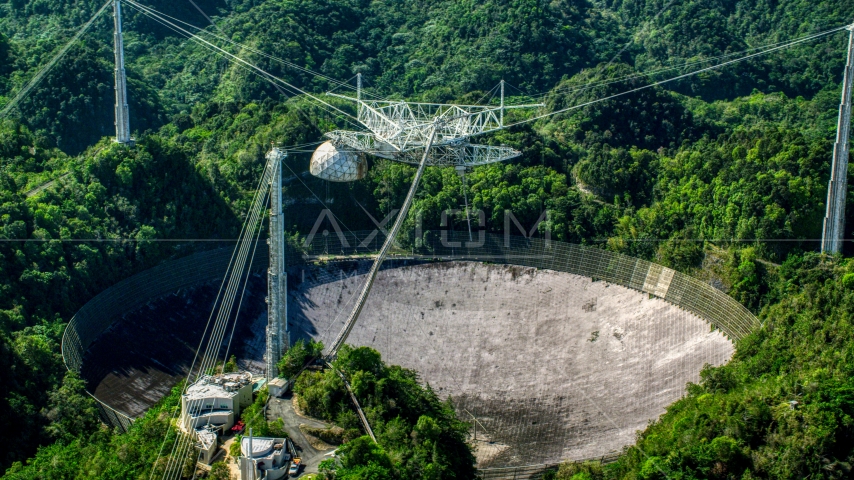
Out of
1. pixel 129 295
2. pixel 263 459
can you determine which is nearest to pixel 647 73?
pixel 129 295

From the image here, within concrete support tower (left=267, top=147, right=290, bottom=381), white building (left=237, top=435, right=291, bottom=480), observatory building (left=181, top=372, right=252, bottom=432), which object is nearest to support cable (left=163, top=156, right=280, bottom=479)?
concrete support tower (left=267, top=147, right=290, bottom=381)

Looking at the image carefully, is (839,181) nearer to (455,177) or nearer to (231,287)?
(455,177)

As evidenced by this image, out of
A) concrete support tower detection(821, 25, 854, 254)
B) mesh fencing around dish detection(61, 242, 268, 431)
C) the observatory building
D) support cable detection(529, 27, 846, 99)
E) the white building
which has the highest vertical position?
support cable detection(529, 27, 846, 99)

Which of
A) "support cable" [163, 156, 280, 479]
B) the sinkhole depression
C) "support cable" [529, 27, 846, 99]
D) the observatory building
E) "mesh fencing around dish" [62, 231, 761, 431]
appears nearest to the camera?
the observatory building

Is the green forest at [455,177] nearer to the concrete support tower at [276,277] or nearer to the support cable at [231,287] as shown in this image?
the concrete support tower at [276,277]

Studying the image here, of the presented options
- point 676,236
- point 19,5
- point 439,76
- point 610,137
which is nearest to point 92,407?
point 676,236

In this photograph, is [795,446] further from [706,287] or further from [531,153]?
[531,153]

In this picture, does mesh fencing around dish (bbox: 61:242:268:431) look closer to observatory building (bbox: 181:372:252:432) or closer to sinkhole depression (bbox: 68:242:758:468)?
sinkhole depression (bbox: 68:242:758:468)
